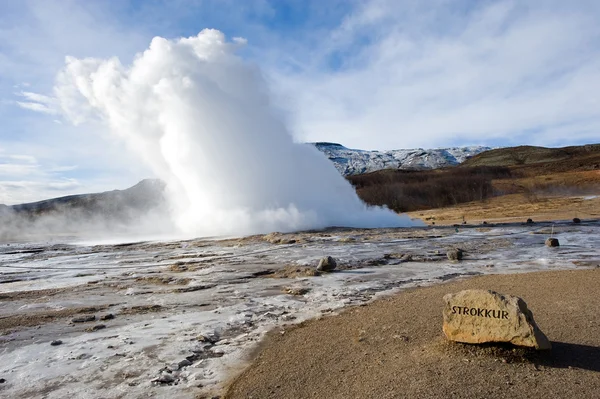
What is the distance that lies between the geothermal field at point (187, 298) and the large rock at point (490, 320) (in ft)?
7.52

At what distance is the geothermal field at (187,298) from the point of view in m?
4.64

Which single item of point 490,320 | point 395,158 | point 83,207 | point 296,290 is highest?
point 395,158

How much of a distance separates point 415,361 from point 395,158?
161m

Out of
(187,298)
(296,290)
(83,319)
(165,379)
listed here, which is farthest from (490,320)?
(83,319)

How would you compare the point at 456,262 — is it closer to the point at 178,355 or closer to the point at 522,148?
the point at 178,355

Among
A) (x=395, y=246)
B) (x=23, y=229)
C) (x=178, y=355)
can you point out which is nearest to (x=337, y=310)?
(x=178, y=355)

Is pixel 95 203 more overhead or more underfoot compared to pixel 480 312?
more overhead

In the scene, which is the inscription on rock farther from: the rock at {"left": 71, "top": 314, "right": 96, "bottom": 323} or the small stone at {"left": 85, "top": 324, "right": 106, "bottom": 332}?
the rock at {"left": 71, "top": 314, "right": 96, "bottom": 323}

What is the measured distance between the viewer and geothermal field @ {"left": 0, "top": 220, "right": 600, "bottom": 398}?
4.64 metres

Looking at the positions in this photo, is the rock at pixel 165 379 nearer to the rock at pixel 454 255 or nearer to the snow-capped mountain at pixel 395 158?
the rock at pixel 454 255

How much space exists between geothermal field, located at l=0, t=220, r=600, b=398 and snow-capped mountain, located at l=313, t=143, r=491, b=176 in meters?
124

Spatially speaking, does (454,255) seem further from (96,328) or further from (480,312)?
(96,328)

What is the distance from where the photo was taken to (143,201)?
6869cm

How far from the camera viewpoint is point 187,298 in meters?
8.40
